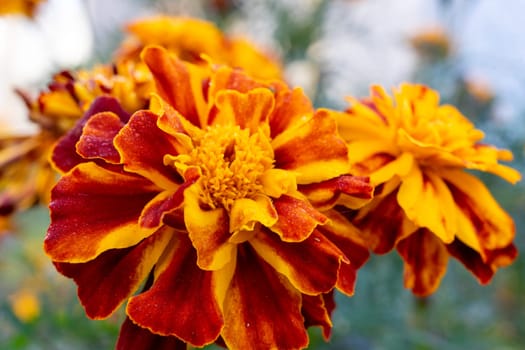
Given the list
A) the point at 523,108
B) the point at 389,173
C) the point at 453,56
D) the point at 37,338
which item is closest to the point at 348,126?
the point at 389,173

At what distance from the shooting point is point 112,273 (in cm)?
49

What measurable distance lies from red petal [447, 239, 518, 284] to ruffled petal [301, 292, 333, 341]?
0.16 metres

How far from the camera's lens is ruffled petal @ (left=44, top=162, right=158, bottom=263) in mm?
459

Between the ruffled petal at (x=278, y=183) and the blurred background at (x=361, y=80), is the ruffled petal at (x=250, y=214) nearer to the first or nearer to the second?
the ruffled petal at (x=278, y=183)

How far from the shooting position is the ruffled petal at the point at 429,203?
21.3 inches

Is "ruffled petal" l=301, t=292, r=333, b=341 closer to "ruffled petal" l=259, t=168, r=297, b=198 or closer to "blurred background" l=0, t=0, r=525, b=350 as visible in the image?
"ruffled petal" l=259, t=168, r=297, b=198

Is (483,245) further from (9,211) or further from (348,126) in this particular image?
(9,211)

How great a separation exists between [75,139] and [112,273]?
0.14 m

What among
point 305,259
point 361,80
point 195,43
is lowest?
point 361,80

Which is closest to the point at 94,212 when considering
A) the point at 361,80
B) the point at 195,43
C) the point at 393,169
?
the point at 393,169

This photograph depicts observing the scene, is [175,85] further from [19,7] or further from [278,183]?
[19,7]

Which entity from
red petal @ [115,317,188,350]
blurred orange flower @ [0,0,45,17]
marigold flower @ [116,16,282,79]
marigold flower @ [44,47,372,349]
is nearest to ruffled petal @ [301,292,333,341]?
marigold flower @ [44,47,372,349]

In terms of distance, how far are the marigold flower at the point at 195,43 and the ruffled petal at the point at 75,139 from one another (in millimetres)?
450

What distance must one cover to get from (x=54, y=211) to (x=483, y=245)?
1.23ft
